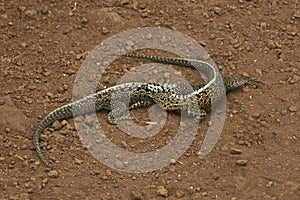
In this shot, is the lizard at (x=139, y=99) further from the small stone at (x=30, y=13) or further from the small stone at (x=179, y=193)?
the small stone at (x=30, y=13)

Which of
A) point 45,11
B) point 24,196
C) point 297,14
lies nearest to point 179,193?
point 24,196

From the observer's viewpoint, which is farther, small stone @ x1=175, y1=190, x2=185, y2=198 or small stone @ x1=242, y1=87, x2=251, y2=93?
small stone @ x1=242, y1=87, x2=251, y2=93

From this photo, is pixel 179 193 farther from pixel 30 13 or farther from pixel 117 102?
pixel 30 13

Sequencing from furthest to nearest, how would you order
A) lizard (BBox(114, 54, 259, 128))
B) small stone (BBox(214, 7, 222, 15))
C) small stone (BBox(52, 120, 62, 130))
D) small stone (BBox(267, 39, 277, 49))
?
1. small stone (BBox(214, 7, 222, 15))
2. small stone (BBox(267, 39, 277, 49))
3. lizard (BBox(114, 54, 259, 128))
4. small stone (BBox(52, 120, 62, 130))

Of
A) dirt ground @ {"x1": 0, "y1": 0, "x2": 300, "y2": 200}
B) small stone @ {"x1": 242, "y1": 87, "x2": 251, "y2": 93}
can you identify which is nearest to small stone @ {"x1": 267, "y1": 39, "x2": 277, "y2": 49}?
dirt ground @ {"x1": 0, "y1": 0, "x2": 300, "y2": 200}

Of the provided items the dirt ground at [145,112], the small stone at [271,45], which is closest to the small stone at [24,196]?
the dirt ground at [145,112]

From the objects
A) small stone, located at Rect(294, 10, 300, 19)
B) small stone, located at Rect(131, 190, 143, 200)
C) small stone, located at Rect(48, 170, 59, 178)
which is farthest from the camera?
small stone, located at Rect(294, 10, 300, 19)

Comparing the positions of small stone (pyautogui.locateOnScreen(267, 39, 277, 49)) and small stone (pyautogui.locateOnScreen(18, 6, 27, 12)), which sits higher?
small stone (pyautogui.locateOnScreen(267, 39, 277, 49))

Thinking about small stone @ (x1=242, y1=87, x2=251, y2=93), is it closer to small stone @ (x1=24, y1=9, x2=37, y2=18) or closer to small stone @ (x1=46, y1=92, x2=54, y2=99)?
small stone @ (x1=46, y1=92, x2=54, y2=99)

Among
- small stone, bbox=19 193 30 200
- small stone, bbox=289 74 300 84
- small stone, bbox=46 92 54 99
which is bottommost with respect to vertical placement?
small stone, bbox=19 193 30 200

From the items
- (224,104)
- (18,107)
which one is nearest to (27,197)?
(18,107)
